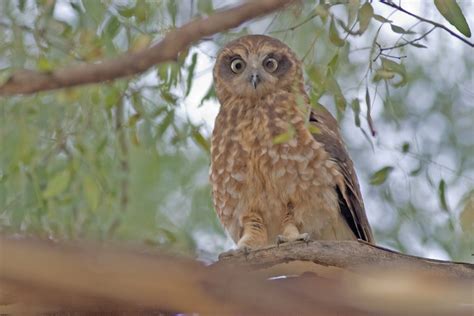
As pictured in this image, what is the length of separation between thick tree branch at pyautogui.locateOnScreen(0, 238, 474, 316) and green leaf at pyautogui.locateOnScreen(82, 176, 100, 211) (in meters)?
2.24

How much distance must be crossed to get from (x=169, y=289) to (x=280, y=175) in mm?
2693

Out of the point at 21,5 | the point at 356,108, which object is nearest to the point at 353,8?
the point at 356,108

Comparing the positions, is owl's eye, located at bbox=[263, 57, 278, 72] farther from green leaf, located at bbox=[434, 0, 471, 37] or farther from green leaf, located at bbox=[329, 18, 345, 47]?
green leaf, located at bbox=[434, 0, 471, 37]

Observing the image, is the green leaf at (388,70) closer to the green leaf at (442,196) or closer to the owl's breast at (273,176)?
the green leaf at (442,196)

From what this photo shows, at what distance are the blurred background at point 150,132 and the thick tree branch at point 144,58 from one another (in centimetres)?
62

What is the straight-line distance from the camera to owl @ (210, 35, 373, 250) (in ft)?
10.9

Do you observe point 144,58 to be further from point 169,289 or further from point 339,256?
point 169,289

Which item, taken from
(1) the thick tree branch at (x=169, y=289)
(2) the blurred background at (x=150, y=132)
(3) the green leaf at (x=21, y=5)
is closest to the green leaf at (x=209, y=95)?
(2) the blurred background at (x=150, y=132)

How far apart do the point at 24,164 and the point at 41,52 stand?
1.50ft

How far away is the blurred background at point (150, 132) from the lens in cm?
269

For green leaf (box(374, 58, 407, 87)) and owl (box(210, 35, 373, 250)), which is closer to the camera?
green leaf (box(374, 58, 407, 87))

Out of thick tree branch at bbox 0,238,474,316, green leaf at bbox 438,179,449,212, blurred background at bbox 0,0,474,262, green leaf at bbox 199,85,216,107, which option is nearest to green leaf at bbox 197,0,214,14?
blurred background at bbox 0,0,474,262

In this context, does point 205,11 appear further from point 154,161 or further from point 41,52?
point 154,161

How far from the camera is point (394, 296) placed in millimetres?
686
